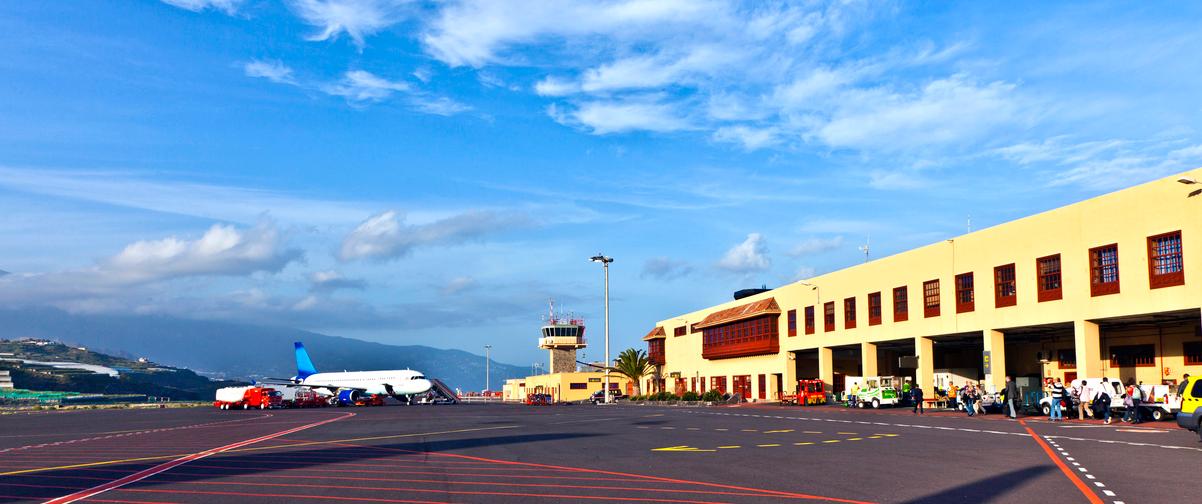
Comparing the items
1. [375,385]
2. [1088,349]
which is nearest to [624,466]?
[1088,349]

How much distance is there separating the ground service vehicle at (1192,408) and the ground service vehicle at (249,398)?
6578cm

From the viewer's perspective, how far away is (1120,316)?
39.5 metres

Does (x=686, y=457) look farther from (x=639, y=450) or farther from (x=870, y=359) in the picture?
(x=870, y=359)

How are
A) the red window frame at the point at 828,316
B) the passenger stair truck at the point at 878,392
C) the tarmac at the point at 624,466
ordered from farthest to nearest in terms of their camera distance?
the red window frame at the point at 828,316
the passenger stair truck at the point at 878,392
the tarmac at the point at 624,466

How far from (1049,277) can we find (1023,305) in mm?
2173

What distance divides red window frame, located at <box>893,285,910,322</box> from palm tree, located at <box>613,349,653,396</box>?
48.8 m

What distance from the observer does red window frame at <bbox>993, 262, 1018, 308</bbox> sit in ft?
150

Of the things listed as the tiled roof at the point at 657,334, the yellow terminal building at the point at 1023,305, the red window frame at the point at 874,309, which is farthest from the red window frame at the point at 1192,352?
the tiled roof at the point at 657,334

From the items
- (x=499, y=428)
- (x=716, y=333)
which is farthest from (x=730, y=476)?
(x=716, y=333)

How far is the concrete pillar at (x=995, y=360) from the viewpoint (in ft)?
155

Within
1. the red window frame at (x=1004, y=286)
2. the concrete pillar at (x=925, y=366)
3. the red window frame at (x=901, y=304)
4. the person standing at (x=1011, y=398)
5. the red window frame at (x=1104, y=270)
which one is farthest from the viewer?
the red window frame at (x=901, y=304)

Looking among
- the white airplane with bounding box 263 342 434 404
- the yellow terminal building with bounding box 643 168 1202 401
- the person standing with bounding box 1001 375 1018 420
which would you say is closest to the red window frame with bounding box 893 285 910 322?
the yellow terminal building with bounding box 643 168 1202 401

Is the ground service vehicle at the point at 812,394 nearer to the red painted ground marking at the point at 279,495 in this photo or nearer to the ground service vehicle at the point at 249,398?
the ground service vehicle at the point at 249,398

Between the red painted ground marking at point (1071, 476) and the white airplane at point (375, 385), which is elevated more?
the red painted ground marking at point (1071, 476)
